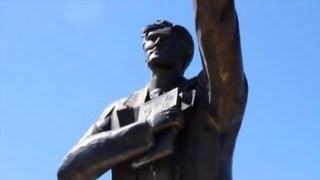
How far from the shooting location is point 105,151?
702 centimetres

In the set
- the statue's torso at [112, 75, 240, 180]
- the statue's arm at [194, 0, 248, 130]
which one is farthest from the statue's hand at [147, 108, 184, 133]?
the statue's arm at [194, 0, 248, 130]

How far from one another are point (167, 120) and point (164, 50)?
2.02 feet

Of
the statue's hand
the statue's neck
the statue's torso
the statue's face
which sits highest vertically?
the statue's face

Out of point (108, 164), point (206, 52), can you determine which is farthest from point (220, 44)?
point (108, 164)

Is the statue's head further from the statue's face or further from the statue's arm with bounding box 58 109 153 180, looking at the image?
the statue's arm with bounding box 58 109 153 180

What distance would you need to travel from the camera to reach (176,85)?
291 inches

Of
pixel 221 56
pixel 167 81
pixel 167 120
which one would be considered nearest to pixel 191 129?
pixel 167 120

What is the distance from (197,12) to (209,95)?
592 mm

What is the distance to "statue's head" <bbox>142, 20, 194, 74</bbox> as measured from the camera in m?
7.36

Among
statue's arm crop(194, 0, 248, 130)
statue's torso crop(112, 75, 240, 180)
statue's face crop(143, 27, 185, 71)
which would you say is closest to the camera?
statue's arm crop(194, 0, 248, 130)

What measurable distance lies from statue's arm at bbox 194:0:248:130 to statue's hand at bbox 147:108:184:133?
22 centimetres

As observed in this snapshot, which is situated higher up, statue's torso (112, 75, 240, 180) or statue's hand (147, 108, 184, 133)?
statue's hand (147, 108, 184, 133)

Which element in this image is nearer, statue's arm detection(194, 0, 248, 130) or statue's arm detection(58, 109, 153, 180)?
statue's arm detection(194, 0, 248, 130)

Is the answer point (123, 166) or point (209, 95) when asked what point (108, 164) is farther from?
point (209, 95)
